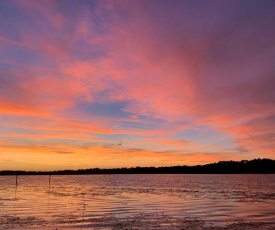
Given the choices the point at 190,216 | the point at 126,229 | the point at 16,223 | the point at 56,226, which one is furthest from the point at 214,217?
the point at 16,223

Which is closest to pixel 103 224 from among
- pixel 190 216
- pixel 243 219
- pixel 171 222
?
pixel 171 222

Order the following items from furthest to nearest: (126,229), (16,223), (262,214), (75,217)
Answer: (262,214), (75,217), (16,223), (126,229)

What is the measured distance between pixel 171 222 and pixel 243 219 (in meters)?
9.25

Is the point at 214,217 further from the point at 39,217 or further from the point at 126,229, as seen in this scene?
the point at 39,217

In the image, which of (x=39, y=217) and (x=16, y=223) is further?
(x=39, y=217)

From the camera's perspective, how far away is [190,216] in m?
42.1

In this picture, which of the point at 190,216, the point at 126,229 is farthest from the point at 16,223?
the point at 190,216

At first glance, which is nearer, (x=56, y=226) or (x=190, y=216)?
(x=56, y=226)

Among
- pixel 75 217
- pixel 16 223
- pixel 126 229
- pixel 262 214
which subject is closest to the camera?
pixel 126 229

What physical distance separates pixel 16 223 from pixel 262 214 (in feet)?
97.8

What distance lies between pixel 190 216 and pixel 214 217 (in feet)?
9.32

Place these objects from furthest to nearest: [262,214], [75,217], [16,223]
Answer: [262,214] → [75,217] → [16,223]

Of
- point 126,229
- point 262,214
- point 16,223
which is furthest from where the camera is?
point 262,214

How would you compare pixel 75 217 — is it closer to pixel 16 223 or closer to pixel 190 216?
pixel 16 223
